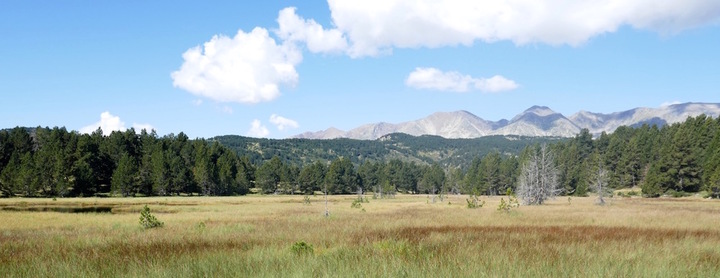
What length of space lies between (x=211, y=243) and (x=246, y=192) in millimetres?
114113

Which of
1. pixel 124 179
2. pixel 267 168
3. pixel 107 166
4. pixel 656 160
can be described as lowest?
pixel 124 179

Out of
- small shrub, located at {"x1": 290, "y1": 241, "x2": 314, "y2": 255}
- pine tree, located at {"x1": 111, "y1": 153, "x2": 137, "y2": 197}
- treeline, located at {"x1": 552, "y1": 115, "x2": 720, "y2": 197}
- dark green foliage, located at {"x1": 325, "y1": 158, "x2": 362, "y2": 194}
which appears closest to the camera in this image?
small shrub, located at {"x1": 290, "y1": 241, "x2": 314, "y2": 255}

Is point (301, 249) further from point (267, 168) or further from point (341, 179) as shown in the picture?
point (341, 179)

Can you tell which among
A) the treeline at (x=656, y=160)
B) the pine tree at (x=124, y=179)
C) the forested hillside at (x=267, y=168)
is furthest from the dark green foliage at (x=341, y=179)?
the treeline at (x=656, y=160)

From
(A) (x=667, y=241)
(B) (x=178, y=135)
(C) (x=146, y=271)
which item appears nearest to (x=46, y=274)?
(C) (x=146, y=271)

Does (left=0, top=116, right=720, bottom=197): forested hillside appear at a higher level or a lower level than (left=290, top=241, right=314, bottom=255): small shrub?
higher

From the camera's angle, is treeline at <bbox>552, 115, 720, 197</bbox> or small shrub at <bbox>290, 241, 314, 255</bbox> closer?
small shrub at <bbox>290, 241, 314, 255</bbox>

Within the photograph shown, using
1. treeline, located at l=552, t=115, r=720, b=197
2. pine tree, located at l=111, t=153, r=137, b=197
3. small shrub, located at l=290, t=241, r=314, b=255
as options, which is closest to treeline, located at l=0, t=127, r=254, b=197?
pine tree, located at l=111, t=153, r=137, b=197

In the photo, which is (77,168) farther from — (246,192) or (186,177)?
(246,192)

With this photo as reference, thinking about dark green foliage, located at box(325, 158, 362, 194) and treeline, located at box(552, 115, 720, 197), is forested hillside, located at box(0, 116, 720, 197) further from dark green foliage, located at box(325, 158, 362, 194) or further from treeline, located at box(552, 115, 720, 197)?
dark green foliage, located at box(325, 158, 362, 194)

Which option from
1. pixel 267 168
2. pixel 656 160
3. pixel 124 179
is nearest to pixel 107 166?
pixel 124 179

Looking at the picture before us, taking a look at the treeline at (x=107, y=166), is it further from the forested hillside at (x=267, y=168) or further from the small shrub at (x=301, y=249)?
the small shrub at (x=301, y=249)

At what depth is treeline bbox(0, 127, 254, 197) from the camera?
81.4 m

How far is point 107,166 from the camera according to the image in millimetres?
103000
